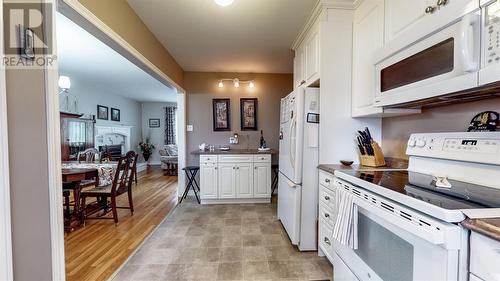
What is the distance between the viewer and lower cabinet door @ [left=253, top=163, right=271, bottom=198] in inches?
154

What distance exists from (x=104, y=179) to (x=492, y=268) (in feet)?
Result: 11.8

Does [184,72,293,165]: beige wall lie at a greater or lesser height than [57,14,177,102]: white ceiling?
lesser

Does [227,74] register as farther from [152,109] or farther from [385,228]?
[152,109]

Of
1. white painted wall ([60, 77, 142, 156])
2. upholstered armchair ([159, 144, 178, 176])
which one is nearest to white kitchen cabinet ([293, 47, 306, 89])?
white painted wall ([60, 77, 142, 156])

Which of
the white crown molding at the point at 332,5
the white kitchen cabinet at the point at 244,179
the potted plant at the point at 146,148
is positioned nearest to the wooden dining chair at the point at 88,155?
the white kitchen cabinet at the point at 244,179

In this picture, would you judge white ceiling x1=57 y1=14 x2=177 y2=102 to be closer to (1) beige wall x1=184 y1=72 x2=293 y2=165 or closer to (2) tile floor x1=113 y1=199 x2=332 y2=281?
(1) beige wall x1=184 y1=72 x2=293 y2=165

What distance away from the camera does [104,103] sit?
6148mm

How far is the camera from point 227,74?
4516 millimetres

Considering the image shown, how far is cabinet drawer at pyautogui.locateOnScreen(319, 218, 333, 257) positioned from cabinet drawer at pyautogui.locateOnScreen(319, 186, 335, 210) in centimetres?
18

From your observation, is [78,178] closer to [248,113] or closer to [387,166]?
[248,113]

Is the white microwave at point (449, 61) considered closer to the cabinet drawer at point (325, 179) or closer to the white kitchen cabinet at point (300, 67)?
the cabinet drawer at point (325, 179)

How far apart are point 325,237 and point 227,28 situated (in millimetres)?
2397

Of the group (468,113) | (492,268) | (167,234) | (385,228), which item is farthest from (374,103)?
(167,234)

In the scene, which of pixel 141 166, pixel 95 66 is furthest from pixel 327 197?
pixel 141 166
